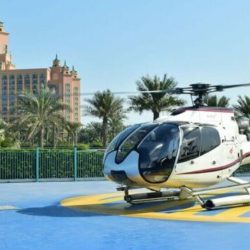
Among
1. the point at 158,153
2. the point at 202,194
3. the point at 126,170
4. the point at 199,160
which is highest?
the point at 158,153

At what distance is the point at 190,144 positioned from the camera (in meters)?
11.9

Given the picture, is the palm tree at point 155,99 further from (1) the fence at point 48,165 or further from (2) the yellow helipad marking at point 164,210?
(2) the yellow helipad marking at point 164,210

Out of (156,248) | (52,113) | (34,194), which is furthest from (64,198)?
(52,113)

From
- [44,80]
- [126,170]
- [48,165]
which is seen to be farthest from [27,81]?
[126,170]

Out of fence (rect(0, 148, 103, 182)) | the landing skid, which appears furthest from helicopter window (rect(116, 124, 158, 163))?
fence (rect(0, 148, 103, 182))

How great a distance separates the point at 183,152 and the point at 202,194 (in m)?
1.33

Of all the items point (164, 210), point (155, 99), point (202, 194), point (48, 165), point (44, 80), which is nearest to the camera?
point (164, 210)

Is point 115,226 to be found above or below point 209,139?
below

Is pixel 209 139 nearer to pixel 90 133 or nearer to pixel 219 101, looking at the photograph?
pixel 219 101

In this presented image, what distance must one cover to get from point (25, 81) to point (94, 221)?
94.4m

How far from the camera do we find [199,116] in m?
12.6

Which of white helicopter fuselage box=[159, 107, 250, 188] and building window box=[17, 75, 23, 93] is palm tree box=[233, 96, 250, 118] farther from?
building window box=[17, 75, 23, 93]

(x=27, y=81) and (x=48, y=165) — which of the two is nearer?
(x=48, y=165)

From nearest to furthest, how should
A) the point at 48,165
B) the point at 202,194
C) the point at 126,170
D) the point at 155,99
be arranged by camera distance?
the point at 126,170
the point at 202,194
the point at 48,165
the point at 155,99
